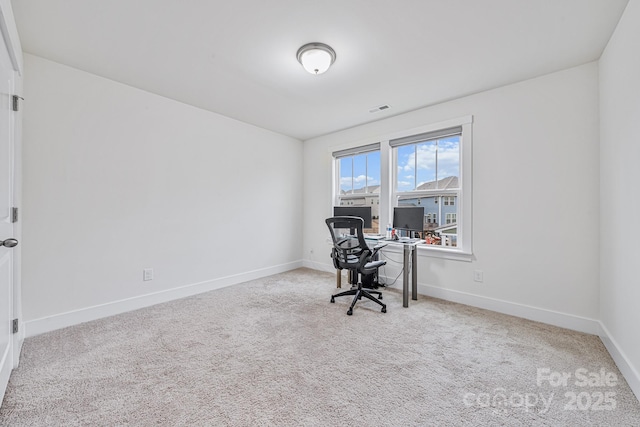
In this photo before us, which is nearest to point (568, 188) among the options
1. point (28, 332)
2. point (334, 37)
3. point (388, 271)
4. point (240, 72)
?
point (388, 271)

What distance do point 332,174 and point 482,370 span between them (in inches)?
131

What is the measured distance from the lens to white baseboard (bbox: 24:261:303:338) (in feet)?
7.53

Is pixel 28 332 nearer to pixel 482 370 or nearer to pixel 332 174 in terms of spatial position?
pixel 482 370

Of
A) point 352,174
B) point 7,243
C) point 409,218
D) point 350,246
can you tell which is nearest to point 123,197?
point 7,243

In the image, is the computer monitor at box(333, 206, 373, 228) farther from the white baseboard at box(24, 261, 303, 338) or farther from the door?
the door

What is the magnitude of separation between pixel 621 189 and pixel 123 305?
4438 millimetres

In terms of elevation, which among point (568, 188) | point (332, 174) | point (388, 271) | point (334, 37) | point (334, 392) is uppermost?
point (334, 37)

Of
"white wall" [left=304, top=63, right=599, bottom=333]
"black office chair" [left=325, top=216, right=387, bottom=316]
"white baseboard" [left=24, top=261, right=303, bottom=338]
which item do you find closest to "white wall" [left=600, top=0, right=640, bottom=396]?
"white wall" [left=304, top=63, right=599, bottom=333]

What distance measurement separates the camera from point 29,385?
1.62 meters

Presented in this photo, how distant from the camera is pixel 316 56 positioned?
2.16 metres

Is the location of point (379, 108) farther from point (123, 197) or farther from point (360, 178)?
point (123, 197)

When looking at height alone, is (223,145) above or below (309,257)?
above

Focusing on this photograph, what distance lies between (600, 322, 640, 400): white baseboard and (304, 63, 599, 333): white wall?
223 mm

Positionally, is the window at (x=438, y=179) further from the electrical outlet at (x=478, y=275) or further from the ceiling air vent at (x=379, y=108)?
the ceiling air vent at (x=379, y=108)
